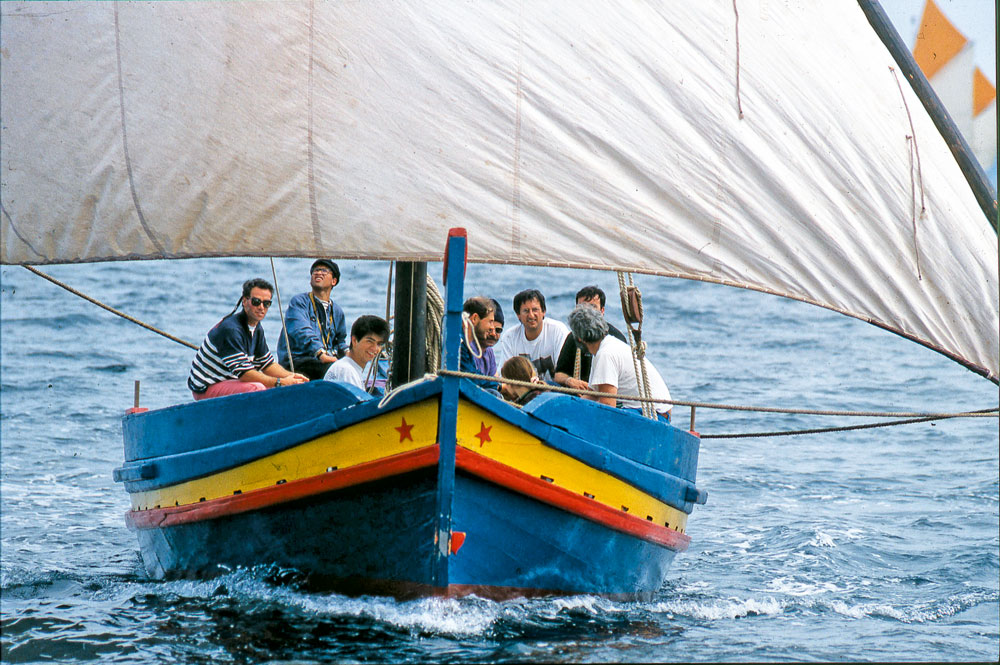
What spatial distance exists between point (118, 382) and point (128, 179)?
1038 centimetres

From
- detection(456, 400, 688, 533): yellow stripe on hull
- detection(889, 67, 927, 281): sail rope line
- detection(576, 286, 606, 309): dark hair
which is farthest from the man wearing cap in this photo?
detection(889, 67, 927, 281): sail rope line

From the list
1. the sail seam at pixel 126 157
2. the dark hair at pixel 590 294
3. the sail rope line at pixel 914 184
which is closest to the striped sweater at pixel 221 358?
the sail seam at pixel 126 157

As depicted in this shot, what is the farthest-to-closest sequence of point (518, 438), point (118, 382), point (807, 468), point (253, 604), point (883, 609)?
point (118, 382), point (807, 468), point (883, 609), point (253, 604), point (518, 438)

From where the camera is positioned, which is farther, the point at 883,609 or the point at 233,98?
the point at 883,609

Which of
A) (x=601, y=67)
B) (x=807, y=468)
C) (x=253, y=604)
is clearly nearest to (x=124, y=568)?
(x=253, y=604)

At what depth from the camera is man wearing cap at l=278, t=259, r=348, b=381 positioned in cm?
948

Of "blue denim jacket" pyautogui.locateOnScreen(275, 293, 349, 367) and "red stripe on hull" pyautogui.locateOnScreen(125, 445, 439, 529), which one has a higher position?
"blue denim jacket" pyautogui.locateOnScreen(275, 293, 349, 367)

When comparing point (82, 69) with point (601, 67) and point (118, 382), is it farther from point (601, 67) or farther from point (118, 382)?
point (118, 382)

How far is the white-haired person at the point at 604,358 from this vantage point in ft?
25.5

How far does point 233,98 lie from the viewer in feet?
22.0

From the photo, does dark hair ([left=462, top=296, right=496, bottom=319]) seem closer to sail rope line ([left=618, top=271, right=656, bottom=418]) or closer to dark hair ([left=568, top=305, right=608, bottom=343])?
dark hair ([left=568, top=305, right=608, bottom=343])

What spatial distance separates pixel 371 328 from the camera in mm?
7527

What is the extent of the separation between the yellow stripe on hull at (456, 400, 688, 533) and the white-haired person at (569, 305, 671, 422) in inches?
28.1

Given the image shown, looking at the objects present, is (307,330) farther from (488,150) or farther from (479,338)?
(488,150)
